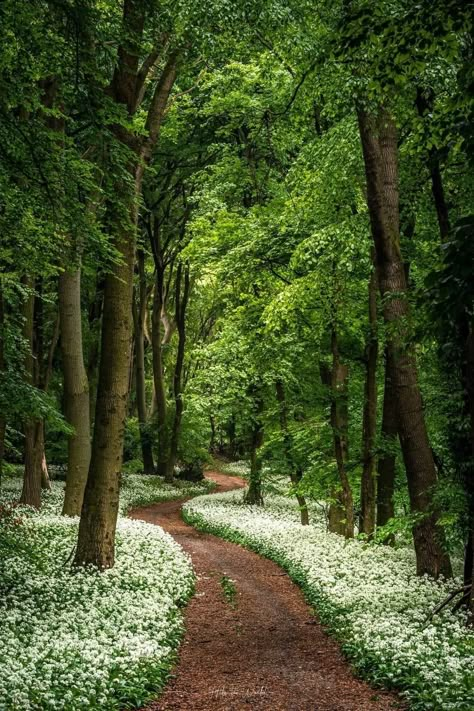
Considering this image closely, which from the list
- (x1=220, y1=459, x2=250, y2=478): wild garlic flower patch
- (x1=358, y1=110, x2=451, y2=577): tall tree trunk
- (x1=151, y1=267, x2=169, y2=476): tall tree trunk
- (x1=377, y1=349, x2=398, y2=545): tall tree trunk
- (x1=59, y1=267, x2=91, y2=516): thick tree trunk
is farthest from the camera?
(x1=220, y1=459, x2=250, y2=478): wild garlic flower patch

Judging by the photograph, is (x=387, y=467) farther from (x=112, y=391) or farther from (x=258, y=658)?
(x=258, y=658)

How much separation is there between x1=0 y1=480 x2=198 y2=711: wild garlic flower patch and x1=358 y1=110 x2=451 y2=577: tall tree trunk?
5.11 metres

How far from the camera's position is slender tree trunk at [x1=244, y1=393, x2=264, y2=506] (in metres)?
26.9

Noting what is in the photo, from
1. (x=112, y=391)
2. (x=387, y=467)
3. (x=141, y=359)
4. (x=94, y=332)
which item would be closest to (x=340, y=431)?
(x=387, y=467)

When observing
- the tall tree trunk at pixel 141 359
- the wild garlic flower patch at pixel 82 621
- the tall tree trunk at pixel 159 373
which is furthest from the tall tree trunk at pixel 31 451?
the tall tree trunk at pixel 141 359

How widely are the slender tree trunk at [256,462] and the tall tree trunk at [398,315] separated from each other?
13931 millimetres

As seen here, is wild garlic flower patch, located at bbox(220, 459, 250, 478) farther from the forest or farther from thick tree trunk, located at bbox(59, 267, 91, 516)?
thick tree trunk, located at bbox(59, 267, 91, 516)

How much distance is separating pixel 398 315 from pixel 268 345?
940 centimetres

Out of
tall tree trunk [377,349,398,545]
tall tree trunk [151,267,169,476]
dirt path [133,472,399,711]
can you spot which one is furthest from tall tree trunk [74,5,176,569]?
tall tree trunk [151,267,169,476]

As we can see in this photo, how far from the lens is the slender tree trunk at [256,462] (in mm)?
26891

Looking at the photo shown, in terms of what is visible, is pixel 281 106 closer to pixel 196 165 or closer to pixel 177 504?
pixel 196 165

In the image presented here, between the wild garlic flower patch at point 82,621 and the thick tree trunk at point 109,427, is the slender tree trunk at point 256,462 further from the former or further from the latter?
the thick tree trunk at point 109,427

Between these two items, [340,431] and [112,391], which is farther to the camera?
[340,431]

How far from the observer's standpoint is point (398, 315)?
11594mm
